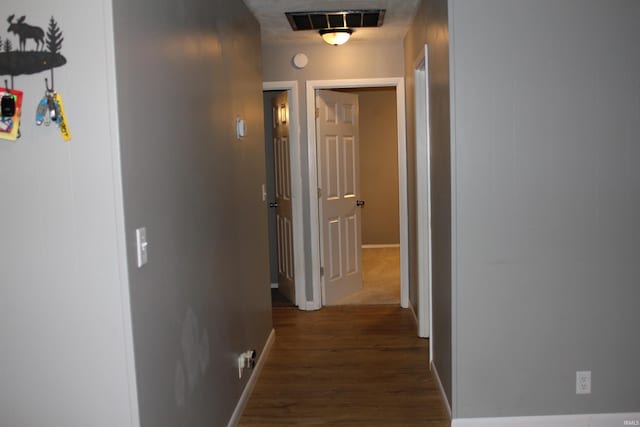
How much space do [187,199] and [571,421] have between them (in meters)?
2.15

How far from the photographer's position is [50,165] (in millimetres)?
1627

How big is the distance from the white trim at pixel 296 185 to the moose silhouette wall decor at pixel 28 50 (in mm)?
3431

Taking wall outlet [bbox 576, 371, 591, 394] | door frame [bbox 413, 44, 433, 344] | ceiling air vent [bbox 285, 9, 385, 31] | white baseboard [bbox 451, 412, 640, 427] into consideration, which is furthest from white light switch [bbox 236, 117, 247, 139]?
wall outlet [bbox 576, 371, 591, 394]

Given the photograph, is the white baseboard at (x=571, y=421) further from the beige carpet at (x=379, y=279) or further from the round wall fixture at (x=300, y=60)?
the round wall fixture at (x=300, y=60)

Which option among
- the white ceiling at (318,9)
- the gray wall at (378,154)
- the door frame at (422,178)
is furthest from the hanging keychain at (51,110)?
the gray wall at (378,154)

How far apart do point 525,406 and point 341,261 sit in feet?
9.37

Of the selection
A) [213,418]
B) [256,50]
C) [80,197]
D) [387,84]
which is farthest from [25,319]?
[387,84]

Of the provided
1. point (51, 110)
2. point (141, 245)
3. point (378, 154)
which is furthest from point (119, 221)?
point (378, 154)

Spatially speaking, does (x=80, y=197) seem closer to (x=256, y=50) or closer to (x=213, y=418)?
(x=213, y=418)

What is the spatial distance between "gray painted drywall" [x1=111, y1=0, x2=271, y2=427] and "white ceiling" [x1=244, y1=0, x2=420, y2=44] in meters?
0.37

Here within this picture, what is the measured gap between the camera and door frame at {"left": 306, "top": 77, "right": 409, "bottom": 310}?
194 inches

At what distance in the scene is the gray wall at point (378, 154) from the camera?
8.20m

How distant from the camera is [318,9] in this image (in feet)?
12.8

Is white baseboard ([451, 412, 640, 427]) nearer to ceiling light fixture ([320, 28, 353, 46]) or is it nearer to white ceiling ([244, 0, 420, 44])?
white ceiling ([244, 0, 420, 44])
